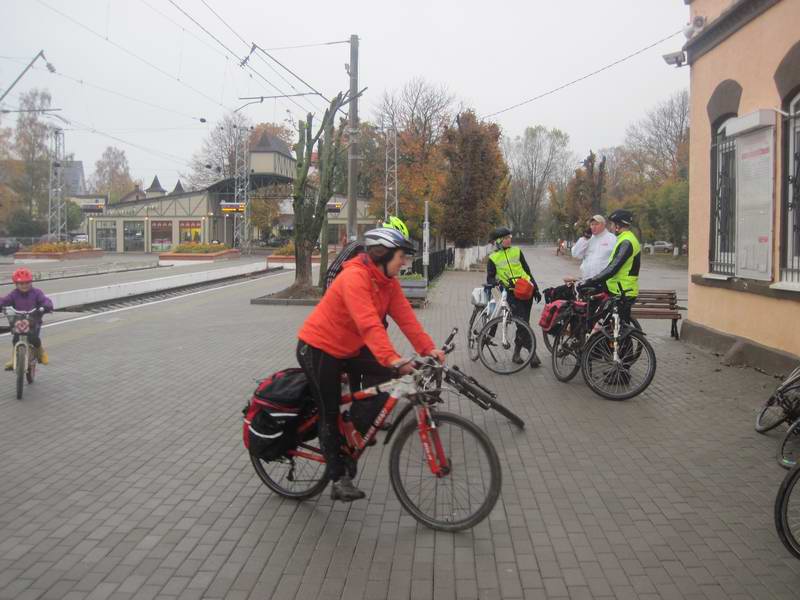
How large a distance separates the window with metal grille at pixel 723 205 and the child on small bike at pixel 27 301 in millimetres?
8395

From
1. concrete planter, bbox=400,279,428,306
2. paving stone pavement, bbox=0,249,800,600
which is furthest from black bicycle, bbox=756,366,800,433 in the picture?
concrete planter, bbox=400,279,428,306

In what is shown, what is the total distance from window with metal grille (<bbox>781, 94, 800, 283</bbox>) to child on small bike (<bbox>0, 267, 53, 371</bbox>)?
802 cm

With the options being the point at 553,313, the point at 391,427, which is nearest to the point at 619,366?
the point at 553,313

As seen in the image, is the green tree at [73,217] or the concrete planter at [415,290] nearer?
the concrete planter at [415,290]

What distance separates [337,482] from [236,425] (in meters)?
2.58

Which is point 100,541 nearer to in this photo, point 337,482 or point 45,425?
point 337,482

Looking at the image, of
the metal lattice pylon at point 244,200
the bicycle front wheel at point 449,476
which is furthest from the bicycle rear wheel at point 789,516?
the metal lattice pylon at point 244,200

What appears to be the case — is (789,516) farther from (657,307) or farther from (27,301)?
(657,307)

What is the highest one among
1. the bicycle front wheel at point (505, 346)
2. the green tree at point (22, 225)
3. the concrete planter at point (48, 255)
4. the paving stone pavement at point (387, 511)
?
the green tree at point (22, 225)

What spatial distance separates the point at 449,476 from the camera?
14.1 ft

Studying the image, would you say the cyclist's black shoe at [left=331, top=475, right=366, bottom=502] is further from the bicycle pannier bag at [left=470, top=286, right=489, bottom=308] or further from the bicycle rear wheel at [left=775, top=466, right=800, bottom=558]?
the bicycle pannier bag at [left=470, top=286, right=489, bottom=308]

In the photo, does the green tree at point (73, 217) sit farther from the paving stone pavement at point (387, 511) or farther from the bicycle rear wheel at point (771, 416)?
the bicycle rear wheel at point (771, 416)

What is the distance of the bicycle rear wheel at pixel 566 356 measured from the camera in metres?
8.70

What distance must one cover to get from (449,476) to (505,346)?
5.31m
